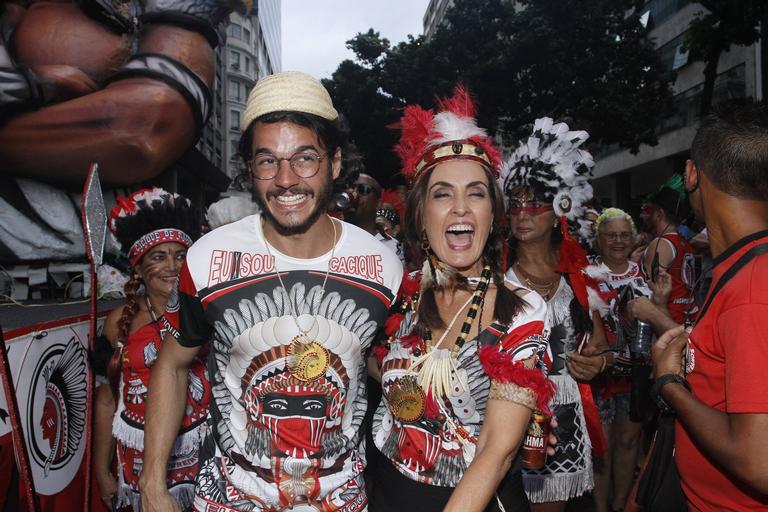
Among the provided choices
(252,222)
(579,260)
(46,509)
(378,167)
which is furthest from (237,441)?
(378,167)

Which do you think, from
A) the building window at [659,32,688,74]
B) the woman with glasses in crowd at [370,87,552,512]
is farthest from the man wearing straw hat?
the building window at [659,32,688,74]

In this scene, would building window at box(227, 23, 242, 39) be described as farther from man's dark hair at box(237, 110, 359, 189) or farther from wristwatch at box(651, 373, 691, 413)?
wristwatch at box(651, 373, 691, 413)

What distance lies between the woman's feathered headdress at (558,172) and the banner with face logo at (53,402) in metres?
2.83

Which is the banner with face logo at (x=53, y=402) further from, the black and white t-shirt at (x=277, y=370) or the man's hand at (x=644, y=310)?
the man's hand at (x=644, y=310)

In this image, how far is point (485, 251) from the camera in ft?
7.42

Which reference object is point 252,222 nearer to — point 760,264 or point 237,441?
point 237,441

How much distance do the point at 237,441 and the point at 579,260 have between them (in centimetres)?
243

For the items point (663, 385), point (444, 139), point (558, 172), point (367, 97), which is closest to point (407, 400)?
point (663, 385)

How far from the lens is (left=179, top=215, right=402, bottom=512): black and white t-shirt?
202cm

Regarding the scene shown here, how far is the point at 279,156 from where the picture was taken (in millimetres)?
2225

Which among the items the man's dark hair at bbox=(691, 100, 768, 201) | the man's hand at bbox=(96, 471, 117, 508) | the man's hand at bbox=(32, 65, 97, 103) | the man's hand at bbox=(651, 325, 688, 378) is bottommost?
the man's hand at bbox=(96, 471, 117, 508)

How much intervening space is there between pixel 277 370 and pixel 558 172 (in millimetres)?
2333

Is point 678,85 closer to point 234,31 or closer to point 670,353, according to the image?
point 670,353

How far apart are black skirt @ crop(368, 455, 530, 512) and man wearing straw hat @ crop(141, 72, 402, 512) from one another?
0.34 ft
